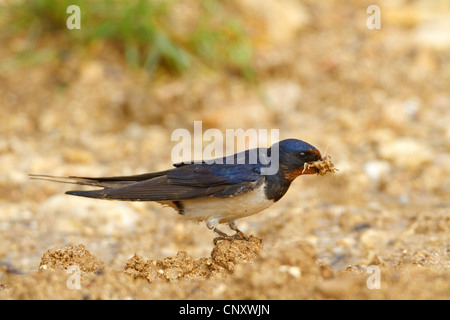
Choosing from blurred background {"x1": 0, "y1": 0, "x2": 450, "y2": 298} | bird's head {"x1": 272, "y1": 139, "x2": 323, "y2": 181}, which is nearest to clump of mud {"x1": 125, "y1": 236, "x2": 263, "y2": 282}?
bird's head {"x1": 272, "y1": 139, "x2": 323, "y2": 181}

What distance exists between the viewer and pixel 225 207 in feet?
11.3

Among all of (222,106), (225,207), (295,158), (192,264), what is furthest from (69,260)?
(222,106)

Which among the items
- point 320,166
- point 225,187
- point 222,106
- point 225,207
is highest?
point 222,106

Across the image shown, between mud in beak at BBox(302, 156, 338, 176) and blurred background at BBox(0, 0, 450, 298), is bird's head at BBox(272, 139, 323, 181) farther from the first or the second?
blurred background at BBox(0, 0, 450, 298)

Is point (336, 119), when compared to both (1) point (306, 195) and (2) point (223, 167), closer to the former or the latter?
(1) point (306, 195)

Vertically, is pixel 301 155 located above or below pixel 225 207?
above

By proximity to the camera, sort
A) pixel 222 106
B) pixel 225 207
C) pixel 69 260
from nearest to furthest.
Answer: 1. pixel 69 260
2. pixel 225 207
3. pixel 222 106

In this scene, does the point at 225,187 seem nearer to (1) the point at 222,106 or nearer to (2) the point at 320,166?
(2) the point at 320,166

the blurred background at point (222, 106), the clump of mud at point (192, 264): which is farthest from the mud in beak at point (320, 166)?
the blurred background at point (222, 106)

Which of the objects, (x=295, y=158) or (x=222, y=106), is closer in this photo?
(x=295, y=158)

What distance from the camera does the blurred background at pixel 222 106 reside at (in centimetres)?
467

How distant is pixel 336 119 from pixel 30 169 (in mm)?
2786

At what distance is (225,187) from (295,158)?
1.27 ft

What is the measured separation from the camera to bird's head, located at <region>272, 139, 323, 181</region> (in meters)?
3.46
